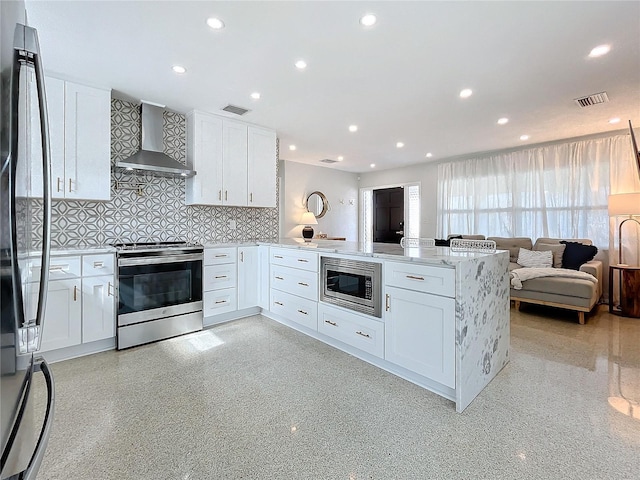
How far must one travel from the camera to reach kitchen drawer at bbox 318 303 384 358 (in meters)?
2.43

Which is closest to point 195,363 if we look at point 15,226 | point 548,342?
point 15,226

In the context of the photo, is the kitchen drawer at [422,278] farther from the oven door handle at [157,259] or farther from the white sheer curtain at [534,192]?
the white sheer curtain at [534,192]

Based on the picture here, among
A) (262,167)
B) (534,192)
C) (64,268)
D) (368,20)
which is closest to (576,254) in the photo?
(534,192)

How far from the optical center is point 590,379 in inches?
89.8

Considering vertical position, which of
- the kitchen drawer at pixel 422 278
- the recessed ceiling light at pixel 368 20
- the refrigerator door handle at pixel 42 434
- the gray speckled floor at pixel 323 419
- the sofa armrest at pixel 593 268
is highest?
the recessed ceiling light at pixel 368 20

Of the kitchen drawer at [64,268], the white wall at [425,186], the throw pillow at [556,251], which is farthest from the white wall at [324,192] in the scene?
the throw pillow at [556,251]

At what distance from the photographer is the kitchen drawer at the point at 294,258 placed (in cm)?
306

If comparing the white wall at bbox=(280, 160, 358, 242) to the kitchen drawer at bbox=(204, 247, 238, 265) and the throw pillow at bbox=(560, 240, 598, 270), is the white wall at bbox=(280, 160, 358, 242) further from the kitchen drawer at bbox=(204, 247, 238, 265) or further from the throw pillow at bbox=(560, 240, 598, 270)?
the throw pillow at bbox=(560, 240, 598, 270)

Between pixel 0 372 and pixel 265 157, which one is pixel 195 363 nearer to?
pixel 0 372

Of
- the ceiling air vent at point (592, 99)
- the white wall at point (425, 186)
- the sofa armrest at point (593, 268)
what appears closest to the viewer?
the ceiling air vent at point (592, 99)

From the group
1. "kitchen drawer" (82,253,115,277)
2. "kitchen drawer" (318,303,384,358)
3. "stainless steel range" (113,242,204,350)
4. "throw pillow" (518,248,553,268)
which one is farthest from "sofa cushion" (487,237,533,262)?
"kitchen drawer" (82,253,115,277)

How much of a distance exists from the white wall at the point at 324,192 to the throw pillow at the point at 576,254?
179 inches

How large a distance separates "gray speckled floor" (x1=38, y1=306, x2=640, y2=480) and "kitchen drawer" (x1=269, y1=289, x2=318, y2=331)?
0.34 metres

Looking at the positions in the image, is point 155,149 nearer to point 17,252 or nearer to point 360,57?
point 360,57
